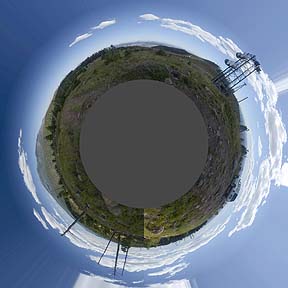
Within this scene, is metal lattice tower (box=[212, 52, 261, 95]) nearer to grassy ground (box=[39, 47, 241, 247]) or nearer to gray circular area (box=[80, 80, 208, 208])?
grassy ground (box=[39, 47, 241, 247])

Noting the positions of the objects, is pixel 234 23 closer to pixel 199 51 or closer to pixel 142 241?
pixel 199 51

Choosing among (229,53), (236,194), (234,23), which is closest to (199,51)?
(229,53)

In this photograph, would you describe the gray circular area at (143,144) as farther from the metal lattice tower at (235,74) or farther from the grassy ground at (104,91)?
the metal lattice tower at (235,74)

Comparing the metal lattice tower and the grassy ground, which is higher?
the metal lattice tower

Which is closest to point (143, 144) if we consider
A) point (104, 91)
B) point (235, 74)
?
point (104, 91)

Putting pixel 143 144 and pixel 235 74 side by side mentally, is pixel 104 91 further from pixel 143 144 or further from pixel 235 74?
pixel 235 74

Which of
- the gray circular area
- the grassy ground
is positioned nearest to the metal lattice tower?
the grassy ground

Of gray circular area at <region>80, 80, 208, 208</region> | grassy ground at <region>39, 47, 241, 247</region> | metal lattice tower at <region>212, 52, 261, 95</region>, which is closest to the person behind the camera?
gray circular area at <region>80, 80, 208, 208</region>
